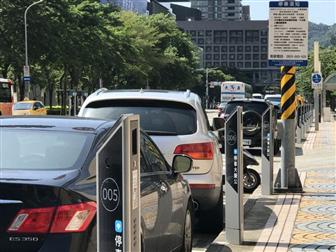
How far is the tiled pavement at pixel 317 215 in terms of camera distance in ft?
23.4

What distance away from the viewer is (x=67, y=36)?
1705 inches

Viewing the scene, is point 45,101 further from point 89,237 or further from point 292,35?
point 89,237

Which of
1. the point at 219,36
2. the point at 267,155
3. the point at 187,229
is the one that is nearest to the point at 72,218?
the point at 187,229

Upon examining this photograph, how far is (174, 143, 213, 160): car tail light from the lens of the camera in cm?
752

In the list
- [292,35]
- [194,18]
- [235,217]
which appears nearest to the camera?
[235,217]

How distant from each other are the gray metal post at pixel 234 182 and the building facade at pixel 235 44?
572 feet

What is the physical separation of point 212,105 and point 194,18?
2544 inches

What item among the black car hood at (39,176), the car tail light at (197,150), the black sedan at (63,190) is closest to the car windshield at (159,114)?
the car tail light at (197,150)

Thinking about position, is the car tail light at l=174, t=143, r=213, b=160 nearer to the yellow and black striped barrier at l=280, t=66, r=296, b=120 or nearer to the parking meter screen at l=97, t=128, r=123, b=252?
the yellow and black striped barrier at l=280, t=66, r=296, b=120

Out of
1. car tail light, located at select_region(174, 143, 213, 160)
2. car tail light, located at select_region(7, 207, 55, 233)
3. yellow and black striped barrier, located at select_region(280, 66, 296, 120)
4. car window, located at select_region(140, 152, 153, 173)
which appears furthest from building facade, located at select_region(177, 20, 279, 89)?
car tail light, located at select_region(7, 207, 55, 233)

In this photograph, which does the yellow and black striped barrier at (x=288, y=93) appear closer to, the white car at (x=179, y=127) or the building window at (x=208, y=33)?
the white car at (x=179, y=127)

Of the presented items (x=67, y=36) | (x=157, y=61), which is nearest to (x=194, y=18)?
(x=157, y=61)

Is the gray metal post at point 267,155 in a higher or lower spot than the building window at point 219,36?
lower

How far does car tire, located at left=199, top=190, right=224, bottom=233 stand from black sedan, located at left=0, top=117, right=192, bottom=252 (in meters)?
1.90
